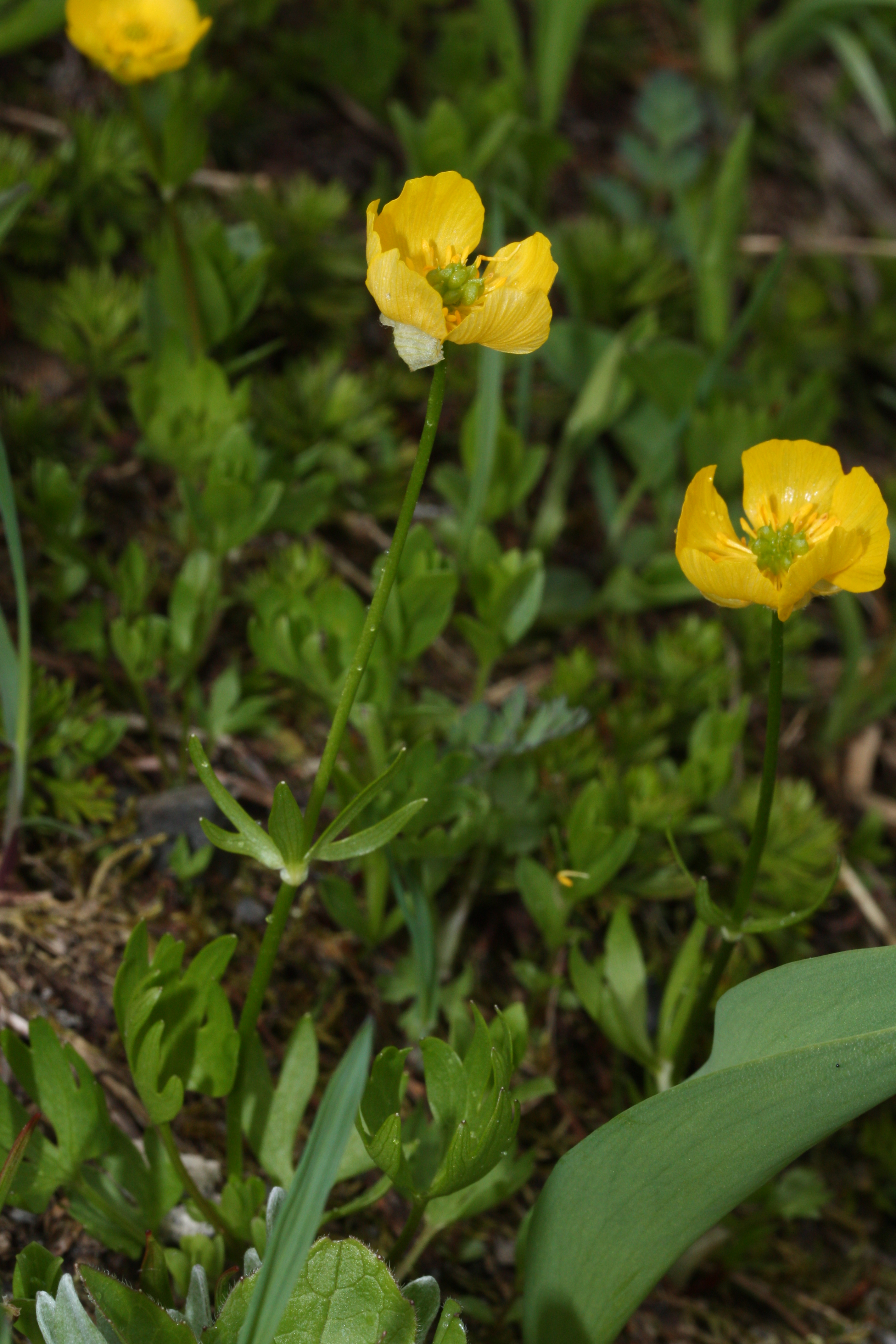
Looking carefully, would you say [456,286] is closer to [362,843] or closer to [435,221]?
[435,221]

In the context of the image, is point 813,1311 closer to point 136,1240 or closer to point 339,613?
point 136,1240

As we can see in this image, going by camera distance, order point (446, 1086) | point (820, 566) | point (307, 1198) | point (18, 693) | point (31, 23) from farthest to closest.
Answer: point (31, 23), point (18, 693), point (446, 1086), point (820, 566), point (307, 1198)

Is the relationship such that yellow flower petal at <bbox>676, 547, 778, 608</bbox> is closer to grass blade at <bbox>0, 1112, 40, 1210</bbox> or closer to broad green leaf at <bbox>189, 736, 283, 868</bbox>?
broad green leaf at <bbox>189, 736, 283, 868</bbox>

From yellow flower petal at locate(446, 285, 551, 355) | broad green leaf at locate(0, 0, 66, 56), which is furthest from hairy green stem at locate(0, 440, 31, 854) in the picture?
broad green leaf at locate(0, 0, 66, 56)

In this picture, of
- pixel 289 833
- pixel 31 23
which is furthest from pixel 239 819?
pixel 31 23

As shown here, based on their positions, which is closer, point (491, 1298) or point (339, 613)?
point (491, 1298)

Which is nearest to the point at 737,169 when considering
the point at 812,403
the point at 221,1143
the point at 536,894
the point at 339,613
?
the point at 812,403

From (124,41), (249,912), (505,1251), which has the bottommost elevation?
(505,1251)

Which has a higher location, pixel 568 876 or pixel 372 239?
pixel 372 239
